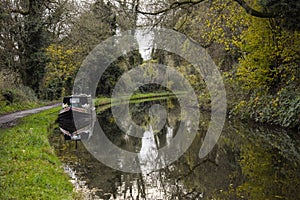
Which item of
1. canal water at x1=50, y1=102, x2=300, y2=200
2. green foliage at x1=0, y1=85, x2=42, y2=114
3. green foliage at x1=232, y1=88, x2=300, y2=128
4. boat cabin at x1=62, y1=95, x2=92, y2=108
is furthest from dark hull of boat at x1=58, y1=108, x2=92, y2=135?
green foliage at x1=232, y1=88, x2=300, y2=128

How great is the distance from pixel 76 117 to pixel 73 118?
0.18 meters

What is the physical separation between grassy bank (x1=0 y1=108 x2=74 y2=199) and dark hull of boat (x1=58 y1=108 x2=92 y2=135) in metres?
7.17

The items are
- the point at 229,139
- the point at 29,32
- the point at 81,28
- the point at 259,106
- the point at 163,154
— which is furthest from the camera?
the point at 29,32

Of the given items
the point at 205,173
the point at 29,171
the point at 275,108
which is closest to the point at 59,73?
the point at 275,108

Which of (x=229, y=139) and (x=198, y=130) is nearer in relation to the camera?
(x=229, y=139)

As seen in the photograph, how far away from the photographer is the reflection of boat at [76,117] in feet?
57.9

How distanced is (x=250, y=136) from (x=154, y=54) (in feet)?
48.5

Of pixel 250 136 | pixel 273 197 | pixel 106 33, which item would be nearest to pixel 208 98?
pixel 250 136

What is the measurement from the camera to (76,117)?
19.7 meters

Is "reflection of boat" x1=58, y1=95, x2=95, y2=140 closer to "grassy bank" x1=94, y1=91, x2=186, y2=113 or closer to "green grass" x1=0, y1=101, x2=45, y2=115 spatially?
"green grass" x1=0, y1=101, x2=45, y2=115

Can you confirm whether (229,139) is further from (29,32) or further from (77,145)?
(29,32)

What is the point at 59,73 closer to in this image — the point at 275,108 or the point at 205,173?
the point at 275,108

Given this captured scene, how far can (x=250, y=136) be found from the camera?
14812 mm

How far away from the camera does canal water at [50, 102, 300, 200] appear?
24.8 feet
